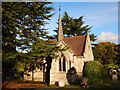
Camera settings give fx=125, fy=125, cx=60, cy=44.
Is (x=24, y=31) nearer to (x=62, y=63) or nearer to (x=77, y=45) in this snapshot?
(x=62, y=63)

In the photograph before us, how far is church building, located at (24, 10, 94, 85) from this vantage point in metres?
18.2

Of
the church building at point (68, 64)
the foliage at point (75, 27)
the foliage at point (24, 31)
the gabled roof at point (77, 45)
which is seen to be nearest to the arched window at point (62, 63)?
the church building at point (68, 64)

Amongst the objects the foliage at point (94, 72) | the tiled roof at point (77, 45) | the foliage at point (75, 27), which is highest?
the foliage at point (75, 27)

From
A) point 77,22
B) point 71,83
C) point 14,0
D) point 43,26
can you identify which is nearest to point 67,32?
point 77,22

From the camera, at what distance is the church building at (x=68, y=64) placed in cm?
1818

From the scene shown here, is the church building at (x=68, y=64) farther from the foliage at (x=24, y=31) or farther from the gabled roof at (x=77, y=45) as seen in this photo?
the foliage at (x=24, y=31)

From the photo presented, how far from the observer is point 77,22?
43094 mm

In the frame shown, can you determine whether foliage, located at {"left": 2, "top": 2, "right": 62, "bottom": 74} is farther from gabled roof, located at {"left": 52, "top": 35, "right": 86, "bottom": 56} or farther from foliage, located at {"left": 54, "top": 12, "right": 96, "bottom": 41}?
foliage, located at {"left": 54, "top": 12, "right": 96, "bottom": 41}

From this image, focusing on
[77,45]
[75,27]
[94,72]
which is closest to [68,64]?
[94,72]

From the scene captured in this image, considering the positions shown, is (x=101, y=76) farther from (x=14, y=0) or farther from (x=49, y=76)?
(x=14, y=0)

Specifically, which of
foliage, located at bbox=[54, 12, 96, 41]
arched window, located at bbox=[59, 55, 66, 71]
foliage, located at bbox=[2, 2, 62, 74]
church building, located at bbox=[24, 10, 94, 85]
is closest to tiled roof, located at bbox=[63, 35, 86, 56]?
church building, located at bbox=[24, 10, 94, 85]

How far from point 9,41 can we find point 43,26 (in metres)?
3.96

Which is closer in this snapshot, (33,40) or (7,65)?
(7,65)

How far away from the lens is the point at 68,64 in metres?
19.7
